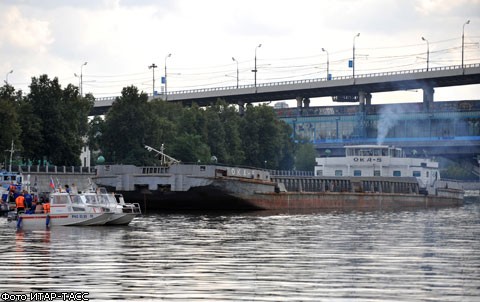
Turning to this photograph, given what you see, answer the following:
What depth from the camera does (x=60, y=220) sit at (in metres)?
57.0

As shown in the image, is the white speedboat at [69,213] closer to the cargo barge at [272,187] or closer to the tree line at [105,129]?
the cargo barge at [272,187]

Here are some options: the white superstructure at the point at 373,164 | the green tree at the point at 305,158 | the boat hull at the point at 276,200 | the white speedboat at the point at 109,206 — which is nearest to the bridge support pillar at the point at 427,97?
the green tree at the point at 305,158

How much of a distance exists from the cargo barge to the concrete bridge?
60.8 m

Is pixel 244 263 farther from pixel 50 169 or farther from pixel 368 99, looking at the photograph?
pixel 368 99

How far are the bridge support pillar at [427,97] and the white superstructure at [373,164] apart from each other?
249 feet

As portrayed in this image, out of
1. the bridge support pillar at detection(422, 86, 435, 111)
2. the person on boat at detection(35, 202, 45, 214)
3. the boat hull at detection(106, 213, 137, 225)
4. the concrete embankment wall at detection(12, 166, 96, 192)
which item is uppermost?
the bridge support pillar at detection(422, 86, 435, 111)

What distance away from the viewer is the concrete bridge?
562 feet

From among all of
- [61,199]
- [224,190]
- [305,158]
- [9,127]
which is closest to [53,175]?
[9,127]

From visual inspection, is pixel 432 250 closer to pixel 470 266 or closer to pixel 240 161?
pixel 470 266

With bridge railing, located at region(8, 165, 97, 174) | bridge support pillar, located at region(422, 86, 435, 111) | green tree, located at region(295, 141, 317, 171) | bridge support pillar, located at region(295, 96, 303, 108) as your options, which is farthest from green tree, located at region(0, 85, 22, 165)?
bridge support pillar, located at region(295, 96, 303, 108)

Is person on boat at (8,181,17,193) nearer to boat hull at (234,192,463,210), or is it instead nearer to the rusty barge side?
the rusty barge side

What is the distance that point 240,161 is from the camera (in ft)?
424

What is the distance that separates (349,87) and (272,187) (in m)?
101

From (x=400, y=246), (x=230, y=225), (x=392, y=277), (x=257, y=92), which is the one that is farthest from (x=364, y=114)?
(x=392, y=277)
